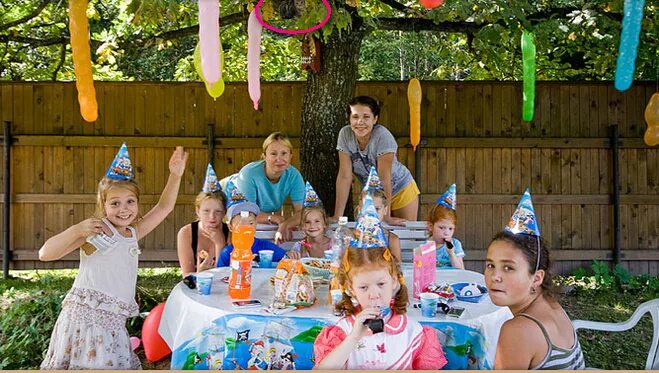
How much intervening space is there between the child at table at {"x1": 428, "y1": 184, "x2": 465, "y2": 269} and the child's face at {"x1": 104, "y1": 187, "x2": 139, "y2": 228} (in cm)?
189

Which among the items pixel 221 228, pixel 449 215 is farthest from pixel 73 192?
pixel 449 215

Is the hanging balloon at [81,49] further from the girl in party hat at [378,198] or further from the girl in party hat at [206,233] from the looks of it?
the girl in party hat at [378,198]

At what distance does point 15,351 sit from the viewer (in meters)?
4.71

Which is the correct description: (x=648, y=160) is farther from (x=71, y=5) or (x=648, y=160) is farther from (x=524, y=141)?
(x=71, y=5)

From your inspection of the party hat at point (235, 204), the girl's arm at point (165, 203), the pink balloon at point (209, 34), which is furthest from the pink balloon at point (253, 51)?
the party hat at point (235, 204)

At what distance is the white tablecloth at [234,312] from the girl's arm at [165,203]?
433 millimetres

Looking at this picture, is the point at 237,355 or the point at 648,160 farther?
the point at 648,160

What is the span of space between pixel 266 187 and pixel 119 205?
1.85 meters

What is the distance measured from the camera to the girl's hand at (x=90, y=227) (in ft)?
9.95

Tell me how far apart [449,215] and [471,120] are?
14.0 ft

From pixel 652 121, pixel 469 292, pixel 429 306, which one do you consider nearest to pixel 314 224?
pixel 469 292

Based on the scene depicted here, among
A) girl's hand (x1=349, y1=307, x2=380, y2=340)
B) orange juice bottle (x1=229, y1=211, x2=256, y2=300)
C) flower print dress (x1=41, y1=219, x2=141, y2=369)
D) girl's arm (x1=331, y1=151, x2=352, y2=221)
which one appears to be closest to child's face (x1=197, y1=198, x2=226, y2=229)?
flower print dress (x1=41, y1=219, x2=141, y2=369)

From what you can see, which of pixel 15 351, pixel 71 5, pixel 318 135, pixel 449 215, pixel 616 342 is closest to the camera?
pixel 71 5

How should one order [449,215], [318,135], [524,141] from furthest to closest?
[524,141] < [318,135] < [449,215]
